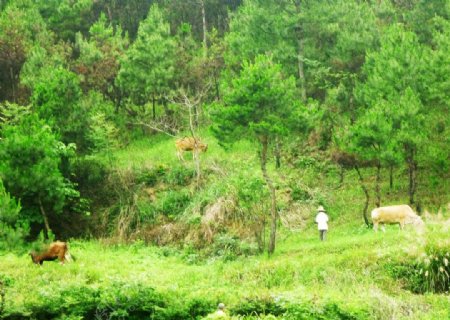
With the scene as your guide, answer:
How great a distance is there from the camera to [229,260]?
1903 centimetres

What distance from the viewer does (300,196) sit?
972 inches

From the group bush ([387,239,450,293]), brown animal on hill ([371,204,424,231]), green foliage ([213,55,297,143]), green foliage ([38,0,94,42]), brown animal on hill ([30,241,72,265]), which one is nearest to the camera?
bush ([387,239,450,293])

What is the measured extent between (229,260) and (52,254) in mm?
5925

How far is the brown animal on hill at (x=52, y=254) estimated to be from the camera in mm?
16359

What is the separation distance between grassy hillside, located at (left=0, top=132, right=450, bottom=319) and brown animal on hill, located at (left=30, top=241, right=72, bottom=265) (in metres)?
0.28

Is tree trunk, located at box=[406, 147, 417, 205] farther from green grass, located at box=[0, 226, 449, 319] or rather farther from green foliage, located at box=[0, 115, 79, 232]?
green foliage, located at box=[0, 115, 79, 232]

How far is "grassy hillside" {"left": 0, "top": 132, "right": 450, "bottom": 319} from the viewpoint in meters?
10.8

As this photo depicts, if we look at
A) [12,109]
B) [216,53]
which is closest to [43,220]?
[12,109]

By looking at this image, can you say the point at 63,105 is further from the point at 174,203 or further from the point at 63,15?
the point at 63,15

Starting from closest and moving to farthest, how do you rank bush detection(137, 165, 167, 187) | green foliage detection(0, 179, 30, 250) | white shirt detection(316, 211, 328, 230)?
green foliage detection(0, 179, 30, 250)
white shirt detection(316, 211, 328, 230)
bush detection(137, 165, 167, 187)

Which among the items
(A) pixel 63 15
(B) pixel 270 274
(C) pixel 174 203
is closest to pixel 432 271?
(B) pixel 270 274

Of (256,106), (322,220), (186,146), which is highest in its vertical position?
(256,106)

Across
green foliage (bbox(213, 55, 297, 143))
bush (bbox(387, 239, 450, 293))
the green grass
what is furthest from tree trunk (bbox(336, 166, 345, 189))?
bush (bbox(387, 239, 450, 293))

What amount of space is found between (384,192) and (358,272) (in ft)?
35.7
